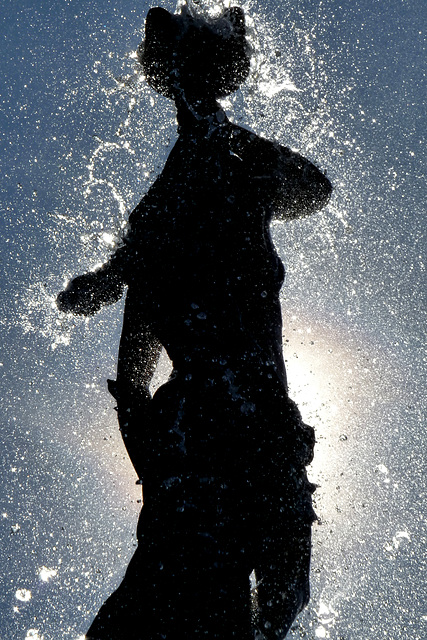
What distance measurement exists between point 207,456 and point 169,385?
64cm

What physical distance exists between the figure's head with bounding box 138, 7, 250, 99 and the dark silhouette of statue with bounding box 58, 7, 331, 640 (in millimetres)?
11

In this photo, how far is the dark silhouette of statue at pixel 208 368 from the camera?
12.2 feet

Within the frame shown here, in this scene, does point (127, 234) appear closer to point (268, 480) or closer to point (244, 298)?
point (244, 298)

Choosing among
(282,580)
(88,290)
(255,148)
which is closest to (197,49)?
(255,148)

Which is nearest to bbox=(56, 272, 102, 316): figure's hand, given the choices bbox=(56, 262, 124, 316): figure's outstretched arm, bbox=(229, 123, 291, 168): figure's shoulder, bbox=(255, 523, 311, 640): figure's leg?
bbox=(56, 262, 124, 316): figure's outstretched arm

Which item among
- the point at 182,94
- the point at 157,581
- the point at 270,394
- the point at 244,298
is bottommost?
the point at 157,581

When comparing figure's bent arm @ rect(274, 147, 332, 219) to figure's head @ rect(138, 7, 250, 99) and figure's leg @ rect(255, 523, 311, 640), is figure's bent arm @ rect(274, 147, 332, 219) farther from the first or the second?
figure's leg @ rect(255, 523, 311, 640)

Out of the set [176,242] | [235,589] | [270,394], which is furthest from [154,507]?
[176,242]

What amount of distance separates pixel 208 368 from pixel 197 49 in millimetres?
3151

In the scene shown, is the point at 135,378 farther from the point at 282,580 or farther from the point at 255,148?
the point at 255,148

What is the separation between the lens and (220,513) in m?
3.84

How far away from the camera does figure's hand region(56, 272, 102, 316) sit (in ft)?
18.0

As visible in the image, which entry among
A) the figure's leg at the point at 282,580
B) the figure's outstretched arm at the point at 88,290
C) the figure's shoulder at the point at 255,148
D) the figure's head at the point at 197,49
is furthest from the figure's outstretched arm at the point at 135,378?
the figure's head at the point at 197,49

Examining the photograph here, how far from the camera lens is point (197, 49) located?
5.49 meters
